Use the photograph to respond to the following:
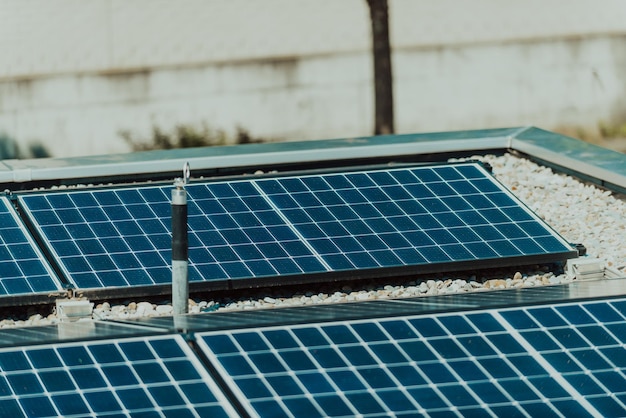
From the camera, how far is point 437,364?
7.18 m

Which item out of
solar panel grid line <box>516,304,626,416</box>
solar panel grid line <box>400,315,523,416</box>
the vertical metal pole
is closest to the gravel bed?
the vertical metal pole

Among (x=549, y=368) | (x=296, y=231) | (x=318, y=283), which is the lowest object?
(x=318, y=283)

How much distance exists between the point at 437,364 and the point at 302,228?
3.97m

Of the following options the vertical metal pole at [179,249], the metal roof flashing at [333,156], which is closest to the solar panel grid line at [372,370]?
the vertical metal pole at [179,249]

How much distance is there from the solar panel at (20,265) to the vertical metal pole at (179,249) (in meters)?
1.43

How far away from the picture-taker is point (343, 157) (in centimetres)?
1395

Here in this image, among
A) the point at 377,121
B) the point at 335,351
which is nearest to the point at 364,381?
the point at 335,351

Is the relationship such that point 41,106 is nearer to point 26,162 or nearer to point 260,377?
point 26,162

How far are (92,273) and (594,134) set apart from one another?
43.9 feet

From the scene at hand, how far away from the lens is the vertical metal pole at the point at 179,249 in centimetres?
883

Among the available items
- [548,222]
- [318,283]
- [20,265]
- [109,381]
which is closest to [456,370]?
[109,381]

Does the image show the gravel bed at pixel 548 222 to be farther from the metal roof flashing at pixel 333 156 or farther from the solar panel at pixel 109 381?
the solar panel at pixel 109 381

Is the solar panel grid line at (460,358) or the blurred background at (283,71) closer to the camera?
the solar panel grid line at (460,358)

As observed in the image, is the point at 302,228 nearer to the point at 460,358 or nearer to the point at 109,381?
the point at 460,358
